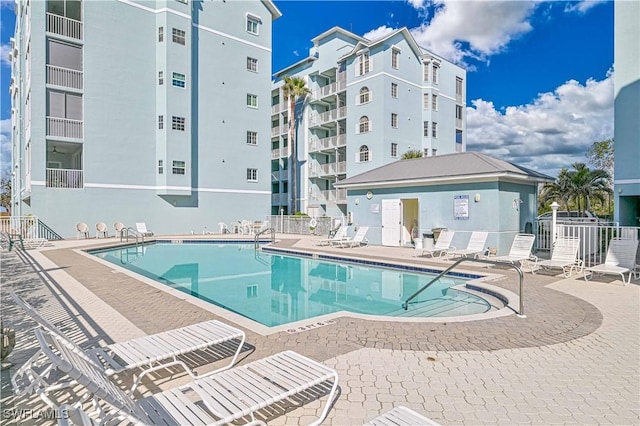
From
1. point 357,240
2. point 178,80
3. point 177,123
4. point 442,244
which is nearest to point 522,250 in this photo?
point 442,244

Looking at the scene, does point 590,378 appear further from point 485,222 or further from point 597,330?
point 485,222

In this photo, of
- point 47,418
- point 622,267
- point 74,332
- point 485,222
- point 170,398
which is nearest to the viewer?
point 170,398

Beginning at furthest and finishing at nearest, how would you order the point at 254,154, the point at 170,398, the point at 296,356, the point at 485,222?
the point at 254,154
the point at 485,222
the point at 296,356
the point at 170,398

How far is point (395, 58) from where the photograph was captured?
3094cm

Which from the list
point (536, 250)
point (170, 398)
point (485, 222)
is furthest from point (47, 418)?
point (536, 250)

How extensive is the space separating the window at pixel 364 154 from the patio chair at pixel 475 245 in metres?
18.0

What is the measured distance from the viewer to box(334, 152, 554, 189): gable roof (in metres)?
14.0

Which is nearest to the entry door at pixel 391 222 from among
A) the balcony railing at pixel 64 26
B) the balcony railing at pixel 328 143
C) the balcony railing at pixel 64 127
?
the balcony railing at pixel 328 143

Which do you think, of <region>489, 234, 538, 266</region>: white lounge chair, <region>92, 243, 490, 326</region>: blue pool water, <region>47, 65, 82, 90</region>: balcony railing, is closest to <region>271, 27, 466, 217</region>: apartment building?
<region>92, 243, 490, 326</region>: blue pool water

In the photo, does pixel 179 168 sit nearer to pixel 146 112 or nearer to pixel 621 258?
pixel 146 112

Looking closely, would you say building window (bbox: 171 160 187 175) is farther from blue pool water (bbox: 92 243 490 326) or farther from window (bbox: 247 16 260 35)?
window (bbox: 247 16 260 35)

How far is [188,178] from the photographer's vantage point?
25.8 meters

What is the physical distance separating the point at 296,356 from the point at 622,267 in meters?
9.99

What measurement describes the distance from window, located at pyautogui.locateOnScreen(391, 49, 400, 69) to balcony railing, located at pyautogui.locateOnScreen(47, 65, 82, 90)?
73.6 feet
